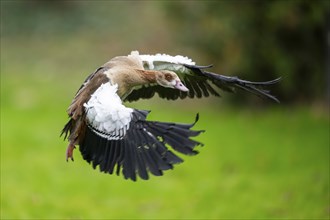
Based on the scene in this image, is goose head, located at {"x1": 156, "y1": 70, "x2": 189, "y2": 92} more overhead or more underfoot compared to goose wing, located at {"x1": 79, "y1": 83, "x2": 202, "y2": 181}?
more overhead

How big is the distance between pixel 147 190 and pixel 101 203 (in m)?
1.02

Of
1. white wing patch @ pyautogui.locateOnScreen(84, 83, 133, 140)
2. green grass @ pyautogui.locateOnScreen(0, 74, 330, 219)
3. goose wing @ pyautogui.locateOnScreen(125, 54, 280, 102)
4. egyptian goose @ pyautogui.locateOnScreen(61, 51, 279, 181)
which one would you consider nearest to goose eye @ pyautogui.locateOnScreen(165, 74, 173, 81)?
egyptian goose @ pyautogui.locateOnScreen(61, 51, 279, 181)

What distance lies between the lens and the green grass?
28.0ft

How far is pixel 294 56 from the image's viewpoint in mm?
13914

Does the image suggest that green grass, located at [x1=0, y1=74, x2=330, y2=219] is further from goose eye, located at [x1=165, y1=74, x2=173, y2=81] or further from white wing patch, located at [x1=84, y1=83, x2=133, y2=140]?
goose eye, located at [x1=165, y1=74, x2=173, y2=81]

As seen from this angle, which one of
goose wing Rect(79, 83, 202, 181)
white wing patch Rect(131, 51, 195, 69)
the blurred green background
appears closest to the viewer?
goose wing Rect(79, 83, 202, 181)

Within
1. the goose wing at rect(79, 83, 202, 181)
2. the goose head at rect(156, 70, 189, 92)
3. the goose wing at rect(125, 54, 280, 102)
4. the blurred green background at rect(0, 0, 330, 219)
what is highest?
the blurred green background at rect(0, 0, 330, 219)

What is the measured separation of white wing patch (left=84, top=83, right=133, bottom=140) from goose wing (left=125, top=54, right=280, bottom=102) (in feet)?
2.77

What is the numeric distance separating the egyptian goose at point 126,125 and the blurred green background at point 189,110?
8.27ft

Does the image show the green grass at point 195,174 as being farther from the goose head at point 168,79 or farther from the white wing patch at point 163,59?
the goose head at point 168,79

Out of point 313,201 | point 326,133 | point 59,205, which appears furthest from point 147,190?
point 326,133

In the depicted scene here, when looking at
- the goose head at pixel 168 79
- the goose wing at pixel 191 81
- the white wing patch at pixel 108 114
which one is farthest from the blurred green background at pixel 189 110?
the goose head at pixel 168 79

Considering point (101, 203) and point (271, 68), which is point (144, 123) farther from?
point (271, 68)

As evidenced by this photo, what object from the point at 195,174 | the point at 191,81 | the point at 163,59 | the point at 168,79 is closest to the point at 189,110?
the point at 195,174
